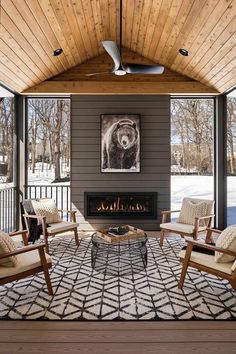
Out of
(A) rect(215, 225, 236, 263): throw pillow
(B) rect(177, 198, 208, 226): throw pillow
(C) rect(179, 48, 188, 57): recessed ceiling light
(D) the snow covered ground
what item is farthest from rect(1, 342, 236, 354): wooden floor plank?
(C) rect(179, 48, 188, 57): recessed ceiling light

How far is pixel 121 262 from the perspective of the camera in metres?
→ 4.11

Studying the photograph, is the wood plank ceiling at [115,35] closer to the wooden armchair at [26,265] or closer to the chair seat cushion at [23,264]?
the wooden armchair at [26,265]

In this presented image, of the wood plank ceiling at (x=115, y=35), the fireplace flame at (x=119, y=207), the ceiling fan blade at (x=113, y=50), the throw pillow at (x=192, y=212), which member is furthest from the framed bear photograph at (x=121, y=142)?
the ceiling fan blade at (x=113, y=50)

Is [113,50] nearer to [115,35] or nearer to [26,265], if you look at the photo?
[115,35]

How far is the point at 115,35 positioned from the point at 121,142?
211cm

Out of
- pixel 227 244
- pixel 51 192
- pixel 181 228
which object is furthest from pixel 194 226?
pixel 51 192

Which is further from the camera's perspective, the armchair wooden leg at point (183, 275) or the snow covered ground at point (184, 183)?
the snow covered ground at point (184, 183)

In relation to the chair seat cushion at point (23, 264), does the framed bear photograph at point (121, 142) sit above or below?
above

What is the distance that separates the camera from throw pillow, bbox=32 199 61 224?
4.82 metres

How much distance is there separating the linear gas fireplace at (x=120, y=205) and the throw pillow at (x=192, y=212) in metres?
1.12

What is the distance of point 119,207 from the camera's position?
20.0ft

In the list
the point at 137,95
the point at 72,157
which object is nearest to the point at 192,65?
the point at 137,95

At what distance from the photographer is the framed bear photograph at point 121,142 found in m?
6.05

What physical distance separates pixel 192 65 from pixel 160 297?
418 centimetres
